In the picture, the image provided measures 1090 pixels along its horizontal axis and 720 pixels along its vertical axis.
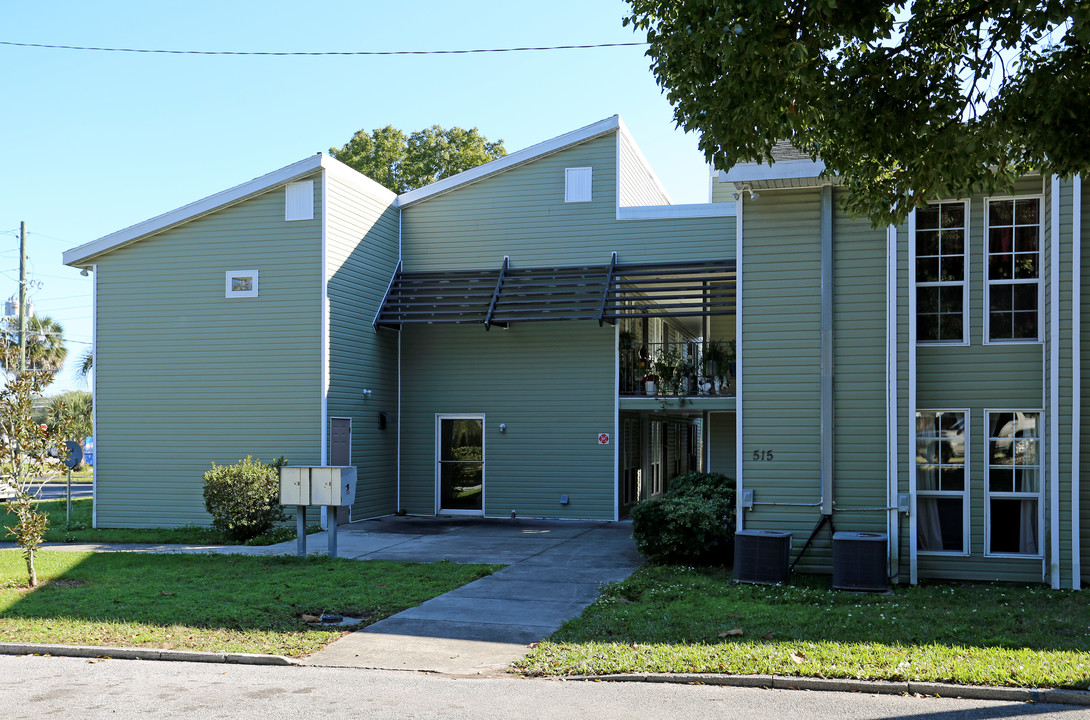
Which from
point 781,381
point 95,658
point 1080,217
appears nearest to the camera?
point 95,658

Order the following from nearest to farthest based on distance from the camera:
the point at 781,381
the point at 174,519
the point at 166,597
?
the point at 166,597 < the point at 781,381 < the point at 174,519

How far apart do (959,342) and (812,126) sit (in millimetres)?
4796

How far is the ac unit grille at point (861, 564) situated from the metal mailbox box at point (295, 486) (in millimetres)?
7410

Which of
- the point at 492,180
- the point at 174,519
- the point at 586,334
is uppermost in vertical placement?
the point at 492,180

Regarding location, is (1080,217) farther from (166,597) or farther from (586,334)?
(166,597)

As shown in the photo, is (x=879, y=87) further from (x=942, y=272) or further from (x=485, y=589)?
(x=485, y=589)

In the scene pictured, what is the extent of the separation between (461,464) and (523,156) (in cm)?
681

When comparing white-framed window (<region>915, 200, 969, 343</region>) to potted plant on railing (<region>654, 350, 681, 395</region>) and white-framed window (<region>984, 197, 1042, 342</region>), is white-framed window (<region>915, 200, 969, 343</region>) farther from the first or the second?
potted plant on railing (<region>654, 350, 681, 395</region>)

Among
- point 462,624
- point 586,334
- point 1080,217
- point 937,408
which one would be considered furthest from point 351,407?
point 1080,217

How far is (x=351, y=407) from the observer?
1884cm

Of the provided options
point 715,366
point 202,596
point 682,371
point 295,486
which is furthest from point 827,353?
point 202,596

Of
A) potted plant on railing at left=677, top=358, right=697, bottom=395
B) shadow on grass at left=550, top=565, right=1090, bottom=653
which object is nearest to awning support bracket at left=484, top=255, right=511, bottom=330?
potted plant on railing at left=677, top=358, right=697, bottom=395

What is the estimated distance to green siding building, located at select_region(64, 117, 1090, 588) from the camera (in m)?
12.1

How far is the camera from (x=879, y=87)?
27.7ft
